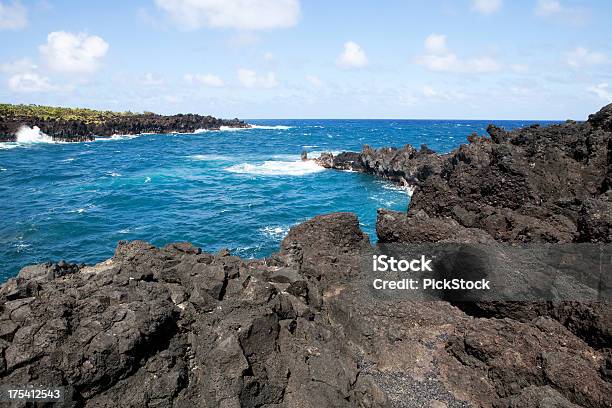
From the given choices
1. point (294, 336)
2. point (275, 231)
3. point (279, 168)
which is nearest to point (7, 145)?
point (279, 168)

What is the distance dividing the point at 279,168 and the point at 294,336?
171ft

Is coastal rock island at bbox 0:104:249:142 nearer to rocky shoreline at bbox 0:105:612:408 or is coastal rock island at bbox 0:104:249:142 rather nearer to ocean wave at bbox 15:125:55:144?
ocean wave at bbox 15:125:55:144

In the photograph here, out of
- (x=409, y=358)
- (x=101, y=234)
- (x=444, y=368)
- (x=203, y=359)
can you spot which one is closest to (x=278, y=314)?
(x=203, y=359)

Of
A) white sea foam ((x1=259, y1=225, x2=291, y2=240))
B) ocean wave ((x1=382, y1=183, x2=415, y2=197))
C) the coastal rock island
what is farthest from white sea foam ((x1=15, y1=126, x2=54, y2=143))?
white sea foam ((x1=259, y1=225, x2=291, y2=240))

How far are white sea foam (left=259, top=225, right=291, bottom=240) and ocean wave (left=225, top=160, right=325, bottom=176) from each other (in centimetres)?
2483

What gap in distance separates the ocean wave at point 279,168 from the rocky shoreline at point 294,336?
42673mm

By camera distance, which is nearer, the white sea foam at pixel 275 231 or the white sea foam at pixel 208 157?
the white sea foam at pixel 275 231

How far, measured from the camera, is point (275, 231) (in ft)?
96.0

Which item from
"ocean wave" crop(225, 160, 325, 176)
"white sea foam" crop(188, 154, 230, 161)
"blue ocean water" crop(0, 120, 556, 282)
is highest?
"white sea foam" crop(188, 154, 230, 161)

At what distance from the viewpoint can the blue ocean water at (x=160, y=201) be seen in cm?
2634

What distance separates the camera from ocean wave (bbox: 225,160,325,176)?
55594 mm

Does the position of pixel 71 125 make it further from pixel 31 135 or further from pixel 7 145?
Result: pixel 7 145

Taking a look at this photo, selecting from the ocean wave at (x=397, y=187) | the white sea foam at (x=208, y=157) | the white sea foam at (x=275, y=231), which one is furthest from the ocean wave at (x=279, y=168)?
the white sea foam at (x=275, y=231)

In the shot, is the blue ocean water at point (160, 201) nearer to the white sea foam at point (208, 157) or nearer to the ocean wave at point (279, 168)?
the ocean wave at point (279, 168)
